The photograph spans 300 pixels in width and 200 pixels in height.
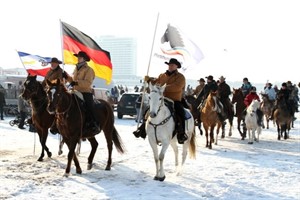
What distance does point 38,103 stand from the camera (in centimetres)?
1156

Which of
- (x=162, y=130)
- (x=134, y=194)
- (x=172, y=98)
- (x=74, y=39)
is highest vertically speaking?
(x=74, y=39)

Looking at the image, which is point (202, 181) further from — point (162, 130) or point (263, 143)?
point (263, 143)

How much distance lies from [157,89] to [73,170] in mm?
3036

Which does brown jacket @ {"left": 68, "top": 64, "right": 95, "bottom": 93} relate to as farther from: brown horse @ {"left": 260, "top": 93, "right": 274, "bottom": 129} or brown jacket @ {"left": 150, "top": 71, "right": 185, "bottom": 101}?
brown horse @ {"left": 260, "top": 93, "right": 274, "bottom": 129}

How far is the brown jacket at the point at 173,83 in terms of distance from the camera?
32.8ft

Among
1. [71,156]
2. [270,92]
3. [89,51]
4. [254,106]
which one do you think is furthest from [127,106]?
[71,156]

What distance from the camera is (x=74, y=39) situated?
13.9 m

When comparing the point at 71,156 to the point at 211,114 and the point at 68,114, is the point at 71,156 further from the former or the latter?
the point at 211,114

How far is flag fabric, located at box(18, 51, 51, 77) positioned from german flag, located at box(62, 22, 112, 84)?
3248 mm

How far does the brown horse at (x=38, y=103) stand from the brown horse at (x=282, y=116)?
10.7m

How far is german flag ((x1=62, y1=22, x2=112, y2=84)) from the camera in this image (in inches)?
540

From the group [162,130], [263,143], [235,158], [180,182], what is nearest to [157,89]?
[162,130]

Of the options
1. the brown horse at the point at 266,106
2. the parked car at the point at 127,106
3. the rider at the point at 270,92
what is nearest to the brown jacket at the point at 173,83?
the brown horse at the point at 266,106

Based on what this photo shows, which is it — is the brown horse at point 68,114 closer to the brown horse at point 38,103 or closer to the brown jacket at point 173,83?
the brown horse at point 38,103
